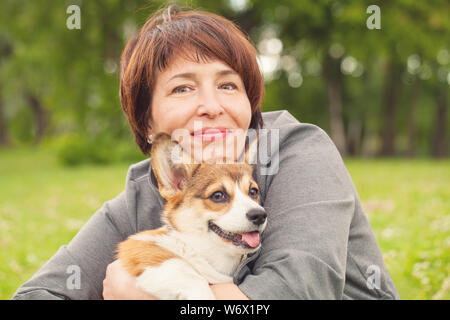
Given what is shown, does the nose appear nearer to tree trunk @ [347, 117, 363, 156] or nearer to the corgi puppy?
the corgi puppy

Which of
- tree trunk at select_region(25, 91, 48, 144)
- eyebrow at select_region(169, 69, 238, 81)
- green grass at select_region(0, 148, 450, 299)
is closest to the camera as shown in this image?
eyebrow at select_region(169, 69, 238, 81)

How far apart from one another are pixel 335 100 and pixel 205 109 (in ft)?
60.7

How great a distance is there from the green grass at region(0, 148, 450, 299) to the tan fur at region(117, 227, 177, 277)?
267 cm

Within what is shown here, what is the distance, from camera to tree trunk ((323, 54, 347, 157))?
1906 centimetres

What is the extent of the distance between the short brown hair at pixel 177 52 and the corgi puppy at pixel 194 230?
19.8 inches

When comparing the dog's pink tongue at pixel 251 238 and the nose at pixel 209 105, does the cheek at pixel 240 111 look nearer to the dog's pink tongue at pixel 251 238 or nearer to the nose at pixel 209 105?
the nose at pixel 209 105

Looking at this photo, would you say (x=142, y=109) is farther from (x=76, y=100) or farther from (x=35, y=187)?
(x=76, y=100)

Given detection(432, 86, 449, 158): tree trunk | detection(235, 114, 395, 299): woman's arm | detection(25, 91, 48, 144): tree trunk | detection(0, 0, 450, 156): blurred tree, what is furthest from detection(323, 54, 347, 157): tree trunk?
detection(25, 91, 48, 144): tree trunk

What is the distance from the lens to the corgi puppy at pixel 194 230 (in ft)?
6.12

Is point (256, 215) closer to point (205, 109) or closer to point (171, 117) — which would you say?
point (205, 109)

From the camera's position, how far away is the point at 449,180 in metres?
11.4
